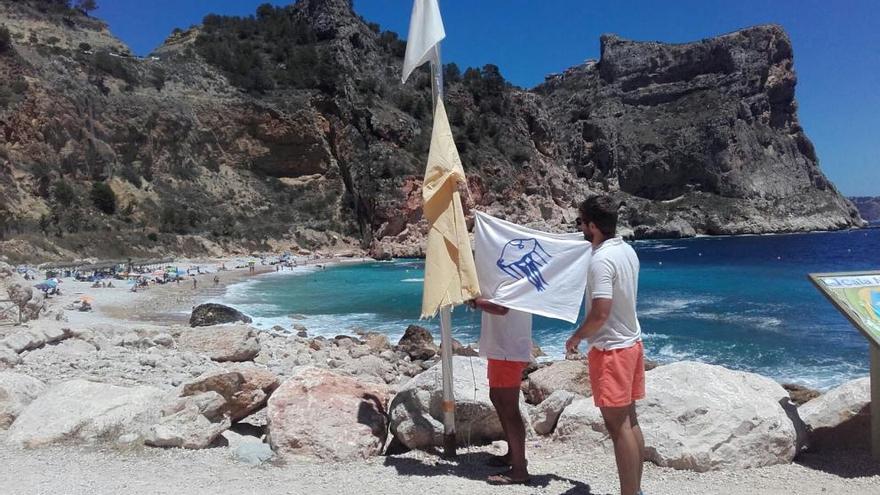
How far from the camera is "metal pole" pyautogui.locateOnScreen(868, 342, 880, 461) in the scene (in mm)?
4418

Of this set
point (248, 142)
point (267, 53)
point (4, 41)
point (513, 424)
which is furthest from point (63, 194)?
point (513, 424)

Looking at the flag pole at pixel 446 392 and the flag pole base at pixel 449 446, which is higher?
the flag pole at pixel 446 392

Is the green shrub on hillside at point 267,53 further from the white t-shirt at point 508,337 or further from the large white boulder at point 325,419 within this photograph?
the white t-shirt at point 508,337

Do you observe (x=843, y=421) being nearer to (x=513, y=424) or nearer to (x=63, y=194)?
(x=513, y=424)

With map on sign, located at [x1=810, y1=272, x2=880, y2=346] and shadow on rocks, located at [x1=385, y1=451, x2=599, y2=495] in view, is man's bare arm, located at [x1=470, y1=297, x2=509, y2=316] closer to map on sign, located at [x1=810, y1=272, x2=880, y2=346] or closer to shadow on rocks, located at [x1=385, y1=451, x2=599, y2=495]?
shadow on rocks, located at [x1=385, y1=451, x2=599, y2=495]

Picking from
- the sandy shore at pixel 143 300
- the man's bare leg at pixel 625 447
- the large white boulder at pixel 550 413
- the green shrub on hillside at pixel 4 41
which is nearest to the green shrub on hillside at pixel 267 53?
the green shrub on hillside at pixel 4 41

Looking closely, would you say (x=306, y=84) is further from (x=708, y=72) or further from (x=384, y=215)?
(x=708, y=72)

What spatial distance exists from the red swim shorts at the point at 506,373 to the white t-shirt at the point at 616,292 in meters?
0.76

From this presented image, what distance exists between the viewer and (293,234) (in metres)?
57.7

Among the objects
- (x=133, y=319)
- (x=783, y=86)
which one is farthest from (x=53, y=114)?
(x=783, y=86)

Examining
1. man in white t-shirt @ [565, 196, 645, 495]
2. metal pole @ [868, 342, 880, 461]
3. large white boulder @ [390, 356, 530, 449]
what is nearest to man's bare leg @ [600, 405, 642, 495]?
man in white t-shirt @ [565, 196, 645, 495]

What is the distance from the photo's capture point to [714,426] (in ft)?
15.1

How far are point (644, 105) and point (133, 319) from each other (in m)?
120

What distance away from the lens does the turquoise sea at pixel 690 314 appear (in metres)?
15.0
